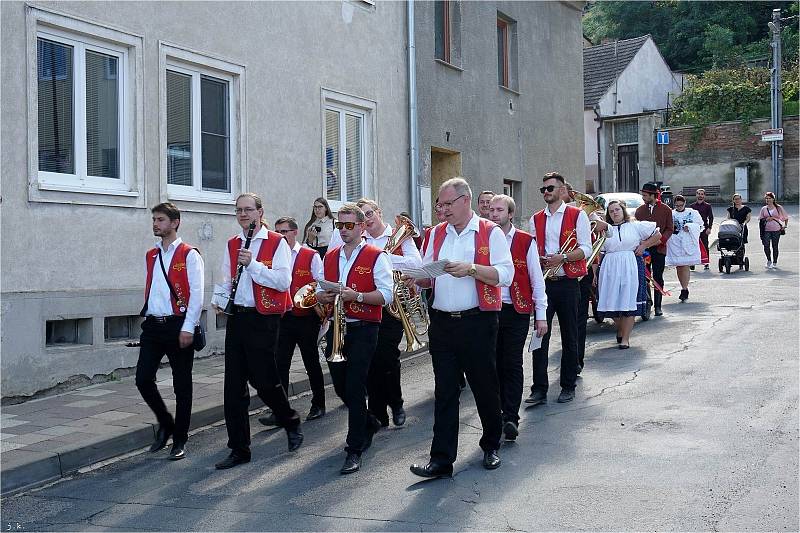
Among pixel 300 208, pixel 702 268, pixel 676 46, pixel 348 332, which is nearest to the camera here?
pixel 348 332

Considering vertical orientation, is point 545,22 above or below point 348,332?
above

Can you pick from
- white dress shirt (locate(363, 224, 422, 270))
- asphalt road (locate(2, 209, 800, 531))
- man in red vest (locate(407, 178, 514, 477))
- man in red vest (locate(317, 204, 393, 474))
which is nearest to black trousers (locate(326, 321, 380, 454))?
man in red vest (locate(317, 204, 393, 474))

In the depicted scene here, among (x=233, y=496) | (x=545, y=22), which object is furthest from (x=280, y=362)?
(x=545, y=22)

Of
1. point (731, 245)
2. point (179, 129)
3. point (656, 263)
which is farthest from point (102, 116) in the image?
point (731, 245)

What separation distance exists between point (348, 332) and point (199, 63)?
20.1 feet

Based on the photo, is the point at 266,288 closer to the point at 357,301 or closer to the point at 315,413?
the point at 357,301

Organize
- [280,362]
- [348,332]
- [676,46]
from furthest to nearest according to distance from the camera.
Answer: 1. [676,46]
2. [280,362]
3. [348,332]

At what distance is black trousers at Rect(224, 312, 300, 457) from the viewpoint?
7.14 meters

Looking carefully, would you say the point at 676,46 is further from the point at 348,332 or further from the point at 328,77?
the point at 348,332

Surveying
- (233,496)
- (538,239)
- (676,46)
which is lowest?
(233,496)

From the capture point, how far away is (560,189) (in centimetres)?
903

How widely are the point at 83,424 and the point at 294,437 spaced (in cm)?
198

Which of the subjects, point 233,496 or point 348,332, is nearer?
point 233,496

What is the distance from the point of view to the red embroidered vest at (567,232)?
8.91m
